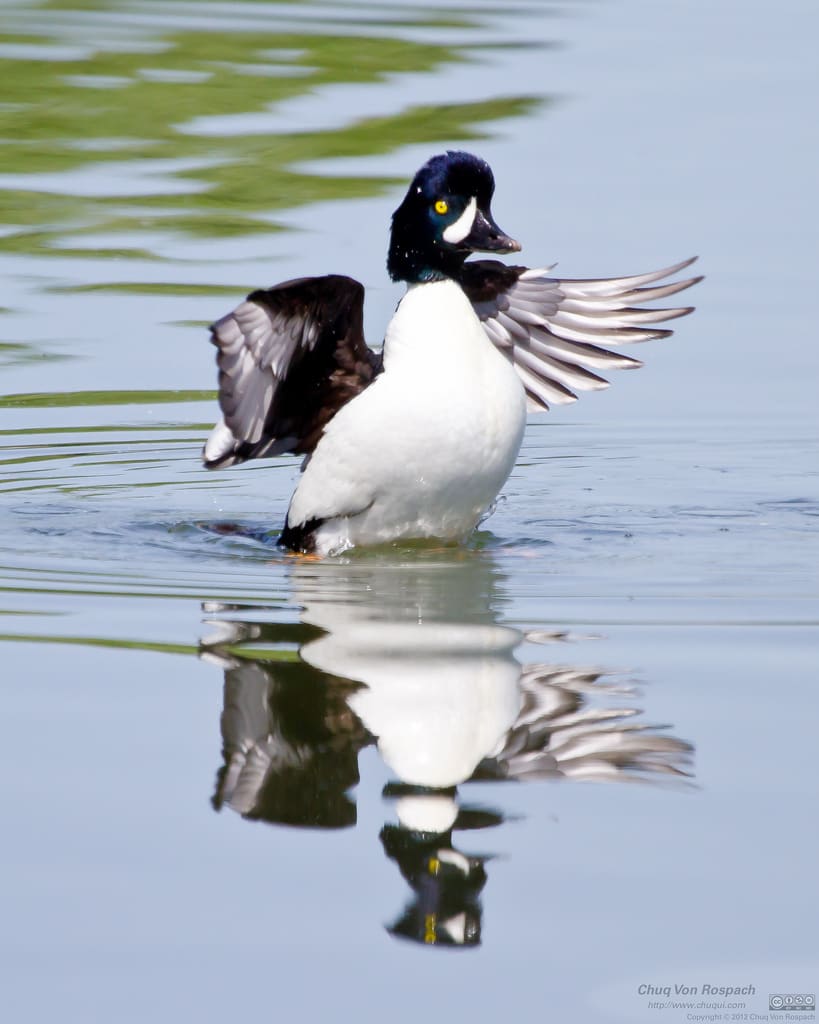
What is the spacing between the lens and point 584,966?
364 cm

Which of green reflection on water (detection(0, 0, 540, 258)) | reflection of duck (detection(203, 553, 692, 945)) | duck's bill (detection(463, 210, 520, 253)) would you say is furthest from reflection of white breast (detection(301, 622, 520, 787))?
green reflection on water (detection(0, 0, 540, 258))

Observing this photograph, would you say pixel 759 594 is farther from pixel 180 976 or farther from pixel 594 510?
pixel 180 976

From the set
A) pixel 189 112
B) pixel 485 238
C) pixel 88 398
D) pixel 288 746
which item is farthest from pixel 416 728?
pixel 189 112

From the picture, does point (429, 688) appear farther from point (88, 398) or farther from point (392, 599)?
point (88, 398)

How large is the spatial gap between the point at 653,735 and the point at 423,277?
3.00m

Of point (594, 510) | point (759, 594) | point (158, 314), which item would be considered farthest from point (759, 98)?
point (759, 594)

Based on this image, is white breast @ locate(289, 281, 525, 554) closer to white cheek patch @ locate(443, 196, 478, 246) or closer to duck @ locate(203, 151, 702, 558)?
duck @ locate(203, 151, 702, 558)

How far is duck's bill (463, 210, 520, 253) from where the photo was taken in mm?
7219

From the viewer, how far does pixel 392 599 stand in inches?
251

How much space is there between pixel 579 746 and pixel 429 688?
552mm

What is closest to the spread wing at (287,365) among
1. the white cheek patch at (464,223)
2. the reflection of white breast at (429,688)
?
the white cheek patch at (464,223)

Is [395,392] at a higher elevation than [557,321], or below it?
below

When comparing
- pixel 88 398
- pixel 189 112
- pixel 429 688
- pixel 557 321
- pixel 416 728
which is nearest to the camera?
pixel 416 728

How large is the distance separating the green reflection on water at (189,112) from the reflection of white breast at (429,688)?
742cm
